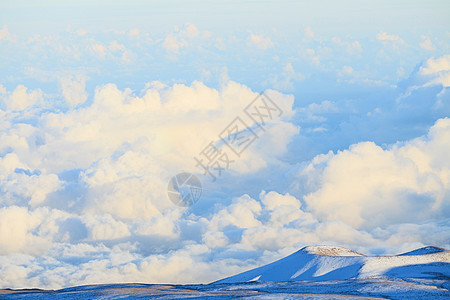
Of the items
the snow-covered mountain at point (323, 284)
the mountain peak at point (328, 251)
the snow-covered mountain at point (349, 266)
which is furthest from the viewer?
the mountain peak at point (328, 251)

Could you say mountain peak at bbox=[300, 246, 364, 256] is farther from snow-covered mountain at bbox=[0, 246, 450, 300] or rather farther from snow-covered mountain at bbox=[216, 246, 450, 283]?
snow-covered mountain at bbox=[0, 246, 450, 300]

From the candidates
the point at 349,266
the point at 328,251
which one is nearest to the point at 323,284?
the point at 349,266

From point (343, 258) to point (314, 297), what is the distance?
4896 centimetres

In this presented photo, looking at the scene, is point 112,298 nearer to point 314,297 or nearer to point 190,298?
point 190,298

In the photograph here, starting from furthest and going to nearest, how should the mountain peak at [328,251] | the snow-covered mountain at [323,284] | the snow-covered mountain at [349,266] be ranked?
the mountain peak at [328,251] → the snow-covered mountain at [349,266] → the snow-covered mountain at [323,284]

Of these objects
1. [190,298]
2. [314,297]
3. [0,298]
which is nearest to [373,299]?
[314,297]

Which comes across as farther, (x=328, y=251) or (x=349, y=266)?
(x=328, y=251)

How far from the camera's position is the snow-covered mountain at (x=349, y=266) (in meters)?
108

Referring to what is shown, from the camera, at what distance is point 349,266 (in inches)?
4633

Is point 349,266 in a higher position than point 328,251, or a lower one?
lower

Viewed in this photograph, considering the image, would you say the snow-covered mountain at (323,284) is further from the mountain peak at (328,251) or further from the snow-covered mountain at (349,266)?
the mountain peak at (328,251)

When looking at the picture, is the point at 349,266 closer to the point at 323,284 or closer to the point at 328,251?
the point at 328,251

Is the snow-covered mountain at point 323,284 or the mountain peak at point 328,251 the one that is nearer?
the snow-covered mountain at point 323,284

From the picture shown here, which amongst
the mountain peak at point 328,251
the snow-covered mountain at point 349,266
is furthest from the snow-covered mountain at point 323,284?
the mountain peak at point 328,251
